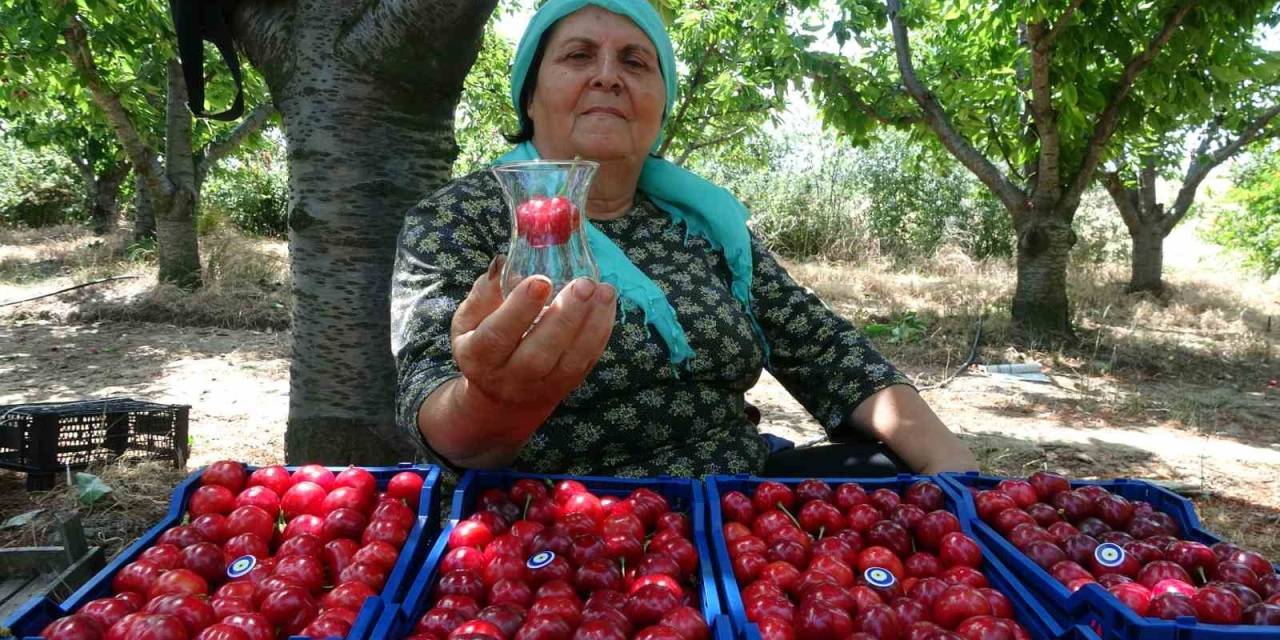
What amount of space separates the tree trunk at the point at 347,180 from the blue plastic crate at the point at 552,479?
1103 mm

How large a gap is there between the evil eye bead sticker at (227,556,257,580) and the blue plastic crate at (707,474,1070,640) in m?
0.77

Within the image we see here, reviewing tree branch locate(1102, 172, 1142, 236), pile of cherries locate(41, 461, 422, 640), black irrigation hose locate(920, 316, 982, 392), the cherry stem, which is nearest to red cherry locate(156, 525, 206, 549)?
pile of cherries locate(41, 461, 422, 640)

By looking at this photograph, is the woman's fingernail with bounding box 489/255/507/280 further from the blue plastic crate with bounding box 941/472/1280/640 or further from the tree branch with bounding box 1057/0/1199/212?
the tree branch with bounding box 1057/0/1199/212

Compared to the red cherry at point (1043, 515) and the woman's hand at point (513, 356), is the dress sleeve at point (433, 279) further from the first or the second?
the red cherry at point (1043, 515)

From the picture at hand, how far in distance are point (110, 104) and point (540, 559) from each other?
26.8ft

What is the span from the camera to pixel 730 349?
1992 mm

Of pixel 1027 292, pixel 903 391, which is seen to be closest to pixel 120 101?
pixel 903 391

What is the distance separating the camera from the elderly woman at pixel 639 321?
5.41 ft

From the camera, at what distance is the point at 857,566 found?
1412 mm

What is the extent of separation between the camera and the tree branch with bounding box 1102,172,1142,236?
9548 mm

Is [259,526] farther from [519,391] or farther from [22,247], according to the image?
[22,247]

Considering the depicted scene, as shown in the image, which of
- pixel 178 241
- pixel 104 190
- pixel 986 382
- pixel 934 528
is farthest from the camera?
pixel 104 190

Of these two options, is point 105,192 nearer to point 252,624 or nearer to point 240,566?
point 240,566

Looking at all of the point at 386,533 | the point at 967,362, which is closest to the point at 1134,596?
the point at 386,533
